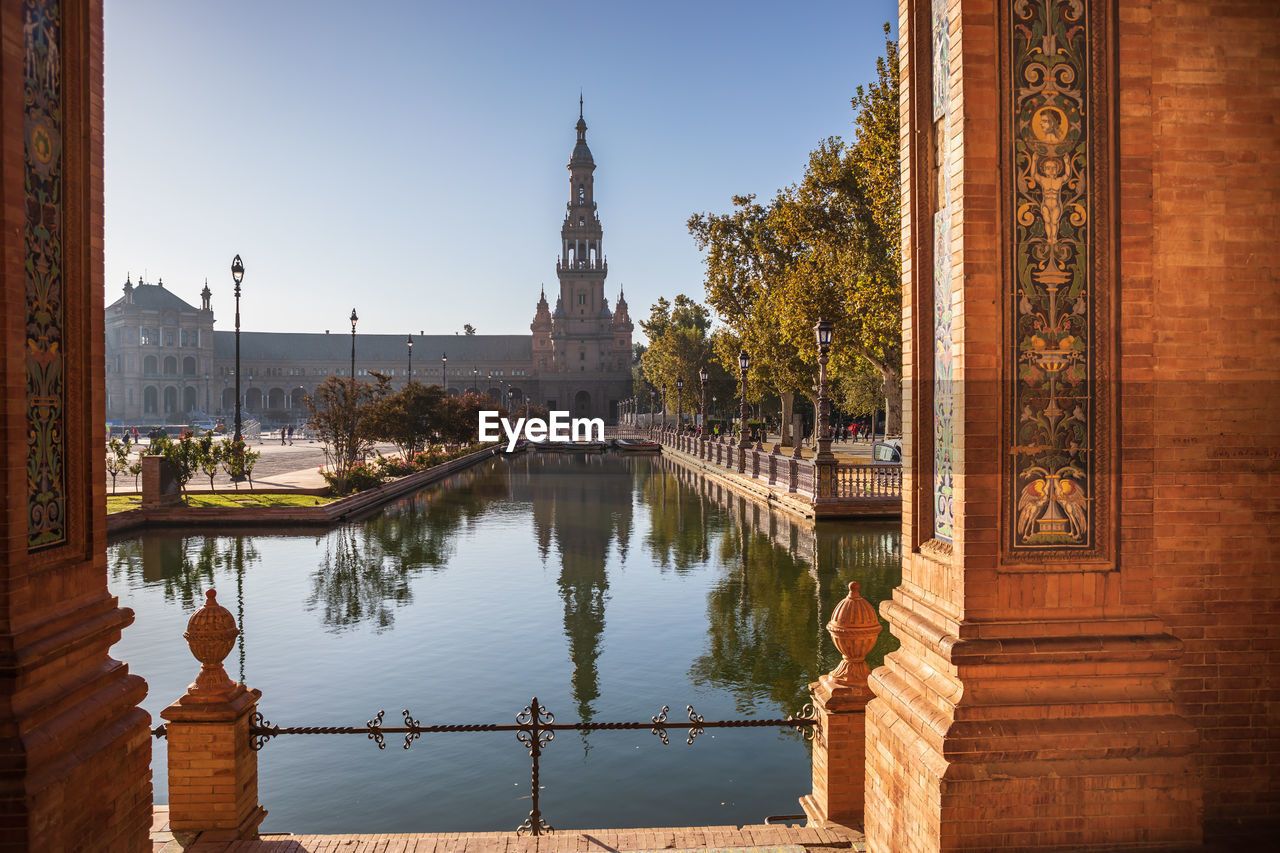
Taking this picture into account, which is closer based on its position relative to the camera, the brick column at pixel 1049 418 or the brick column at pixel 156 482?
the brick column at pixel 1049 418

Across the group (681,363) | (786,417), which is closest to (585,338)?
(681,363)

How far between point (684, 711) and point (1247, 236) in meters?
6.16

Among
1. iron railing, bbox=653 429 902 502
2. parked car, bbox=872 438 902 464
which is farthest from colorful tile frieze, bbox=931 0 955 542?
parked car, bbox=872 438 902 464

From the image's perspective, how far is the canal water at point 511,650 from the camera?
23.8 ft

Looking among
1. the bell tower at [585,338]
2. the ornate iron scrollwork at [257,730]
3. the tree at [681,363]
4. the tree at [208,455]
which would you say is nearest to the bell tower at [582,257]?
the bell tower at [585,338]

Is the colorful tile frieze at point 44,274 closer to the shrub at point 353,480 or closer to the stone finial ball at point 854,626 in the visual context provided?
the stone finial ball at point 854,626

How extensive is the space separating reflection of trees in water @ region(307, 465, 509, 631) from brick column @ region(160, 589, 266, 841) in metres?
6.94

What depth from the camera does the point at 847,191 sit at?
3164cm

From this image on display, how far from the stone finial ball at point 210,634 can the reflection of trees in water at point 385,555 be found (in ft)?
23.1

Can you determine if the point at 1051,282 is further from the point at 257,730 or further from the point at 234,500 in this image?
the point at 234,500

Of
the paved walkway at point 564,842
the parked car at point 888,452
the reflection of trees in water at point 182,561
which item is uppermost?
the parked car at point 888,452

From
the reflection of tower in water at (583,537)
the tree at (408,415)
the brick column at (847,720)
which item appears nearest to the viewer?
the brick column at (847,720)

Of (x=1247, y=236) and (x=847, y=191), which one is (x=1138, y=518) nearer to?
(x=1247, y=236)

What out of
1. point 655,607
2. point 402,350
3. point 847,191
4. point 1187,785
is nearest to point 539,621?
point 655,607
